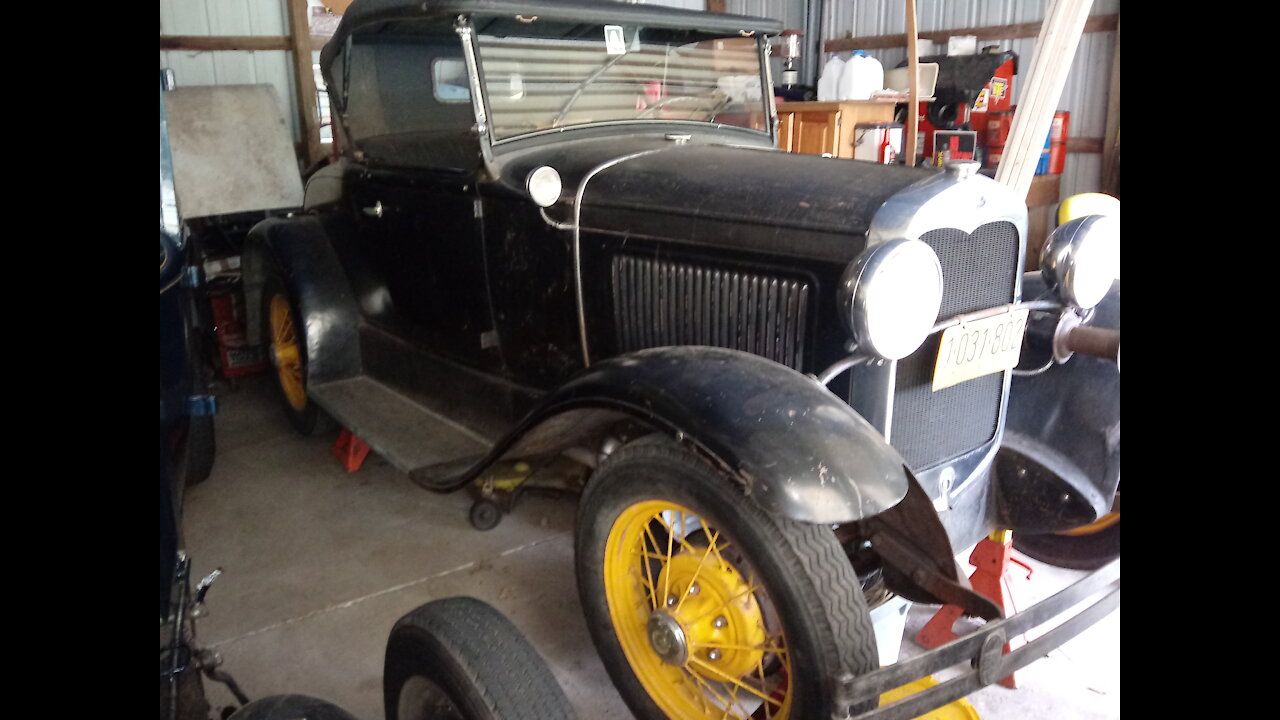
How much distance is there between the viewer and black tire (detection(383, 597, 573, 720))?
1519mm

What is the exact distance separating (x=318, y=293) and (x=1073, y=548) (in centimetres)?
292

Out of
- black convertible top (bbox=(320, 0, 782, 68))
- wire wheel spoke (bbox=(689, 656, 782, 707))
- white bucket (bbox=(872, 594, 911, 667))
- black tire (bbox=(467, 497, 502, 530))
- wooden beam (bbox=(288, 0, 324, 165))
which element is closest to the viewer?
wire wheel spoke (bbox=(689, 656, 782, 707))

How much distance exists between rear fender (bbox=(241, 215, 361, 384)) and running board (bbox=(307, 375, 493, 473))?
0.08 metres

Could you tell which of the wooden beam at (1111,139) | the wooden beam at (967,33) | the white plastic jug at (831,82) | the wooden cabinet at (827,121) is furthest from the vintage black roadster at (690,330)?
the wooden beam at (967,33)

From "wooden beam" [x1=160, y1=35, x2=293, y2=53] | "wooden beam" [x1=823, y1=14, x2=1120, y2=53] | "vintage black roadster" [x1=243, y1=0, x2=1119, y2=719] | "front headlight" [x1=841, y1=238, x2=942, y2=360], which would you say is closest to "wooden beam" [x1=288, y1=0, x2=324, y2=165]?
"wooden beam" [x1=160, y1=35, x2=293, y2=53]

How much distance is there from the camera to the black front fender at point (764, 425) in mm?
1529

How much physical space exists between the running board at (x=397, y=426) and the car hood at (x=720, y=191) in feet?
2.90

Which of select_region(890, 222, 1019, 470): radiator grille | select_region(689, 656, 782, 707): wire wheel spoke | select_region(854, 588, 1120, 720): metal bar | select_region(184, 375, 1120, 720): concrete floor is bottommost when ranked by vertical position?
select_region(184, 375, 1120, 720): concrete floor

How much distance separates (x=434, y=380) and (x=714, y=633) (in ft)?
5.56

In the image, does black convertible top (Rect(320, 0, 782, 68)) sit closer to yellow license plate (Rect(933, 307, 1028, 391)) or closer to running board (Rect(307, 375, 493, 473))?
running board (Rect(307, 375, 493, 473))

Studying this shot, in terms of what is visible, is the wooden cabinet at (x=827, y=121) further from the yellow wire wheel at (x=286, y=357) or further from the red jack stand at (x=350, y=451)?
the red jack stand at (x=350, y=451)

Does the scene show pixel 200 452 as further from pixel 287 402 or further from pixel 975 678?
pixel 975 678

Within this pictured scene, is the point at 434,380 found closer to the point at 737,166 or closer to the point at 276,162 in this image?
the point at 737,166
